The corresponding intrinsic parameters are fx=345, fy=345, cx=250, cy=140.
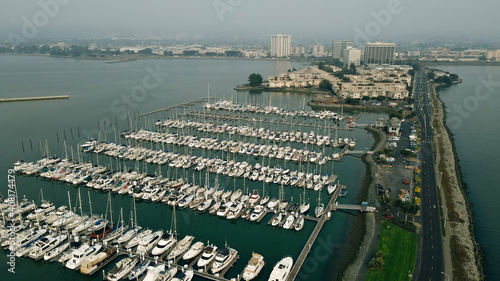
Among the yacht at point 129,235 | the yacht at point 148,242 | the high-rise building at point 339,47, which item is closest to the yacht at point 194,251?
the yacht at point 148,242

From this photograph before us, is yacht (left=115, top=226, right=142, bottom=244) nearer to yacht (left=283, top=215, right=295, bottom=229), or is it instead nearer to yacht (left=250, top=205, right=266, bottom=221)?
yacht (left=250, top=205, right=266, bottom=221)

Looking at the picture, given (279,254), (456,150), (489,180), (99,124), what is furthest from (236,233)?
(99,124)

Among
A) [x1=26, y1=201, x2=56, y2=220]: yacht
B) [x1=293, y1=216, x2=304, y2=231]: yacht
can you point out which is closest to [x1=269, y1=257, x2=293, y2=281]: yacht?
[x1=293, y1=216, x2=304, y2=231]: yacht

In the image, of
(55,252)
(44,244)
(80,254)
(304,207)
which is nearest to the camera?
(80,254)

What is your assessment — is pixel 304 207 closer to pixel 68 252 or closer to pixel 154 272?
pixel 154 272

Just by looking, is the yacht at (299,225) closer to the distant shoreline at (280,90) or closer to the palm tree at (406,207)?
the palm tree at (406,207)

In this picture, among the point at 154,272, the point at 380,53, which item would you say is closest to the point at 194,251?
the point at 154,272
